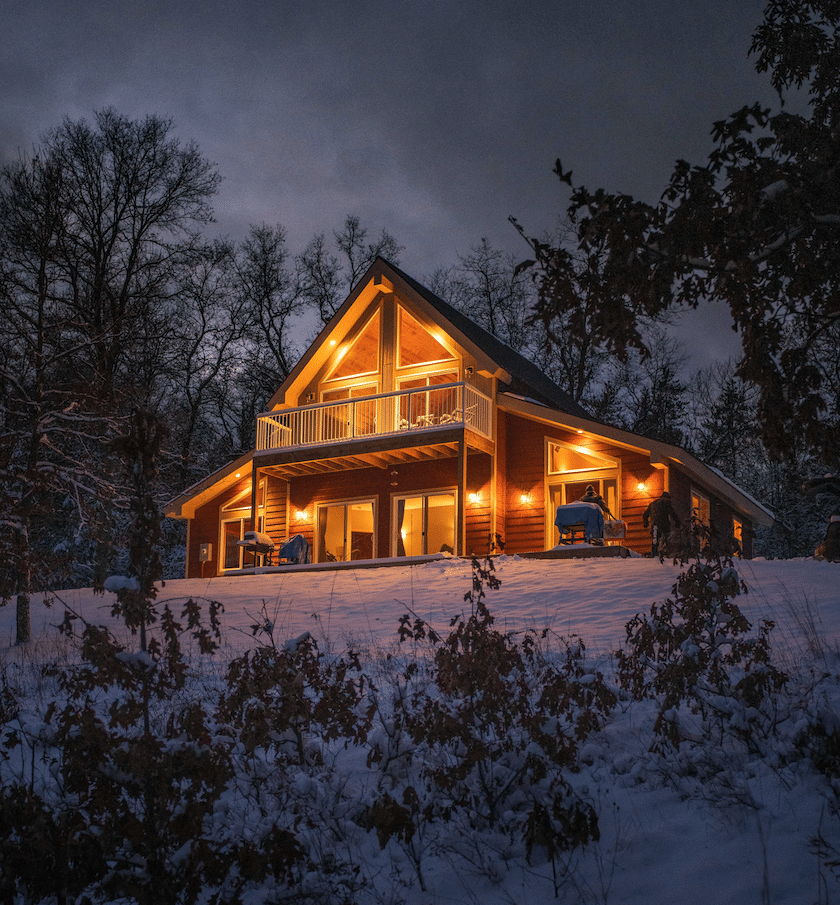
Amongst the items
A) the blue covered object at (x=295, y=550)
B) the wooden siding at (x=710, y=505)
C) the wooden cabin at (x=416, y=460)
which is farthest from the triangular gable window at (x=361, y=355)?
the wooden siding at (x=710, y=505)

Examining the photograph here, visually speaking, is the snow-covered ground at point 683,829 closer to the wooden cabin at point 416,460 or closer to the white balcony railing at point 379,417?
the wooden cabin at point 416,460

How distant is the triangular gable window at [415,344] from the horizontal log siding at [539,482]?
2601 millimetres

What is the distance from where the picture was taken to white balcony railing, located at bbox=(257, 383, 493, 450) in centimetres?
1850

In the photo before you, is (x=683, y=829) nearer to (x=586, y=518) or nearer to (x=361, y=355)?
(x=586, y=518)

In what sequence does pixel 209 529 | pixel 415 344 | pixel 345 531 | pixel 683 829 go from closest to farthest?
pixel 683 829 → pixel 345 531 → pixel 415 344 → pixel 209 529

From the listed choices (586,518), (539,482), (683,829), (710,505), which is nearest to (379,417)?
(539,482)

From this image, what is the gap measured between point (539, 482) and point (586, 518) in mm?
2591

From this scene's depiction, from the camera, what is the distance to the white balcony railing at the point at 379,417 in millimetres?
18500

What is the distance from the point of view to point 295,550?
1906cm

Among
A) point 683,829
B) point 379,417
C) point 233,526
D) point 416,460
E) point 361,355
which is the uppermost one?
point 361,355

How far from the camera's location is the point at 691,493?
1919 cm

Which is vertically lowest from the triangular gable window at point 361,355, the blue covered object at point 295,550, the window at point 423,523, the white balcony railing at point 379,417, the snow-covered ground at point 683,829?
the snow-covered ground at point 683,829


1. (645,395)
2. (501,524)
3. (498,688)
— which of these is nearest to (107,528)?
(501,524)

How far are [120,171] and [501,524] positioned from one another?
15.0 metres
